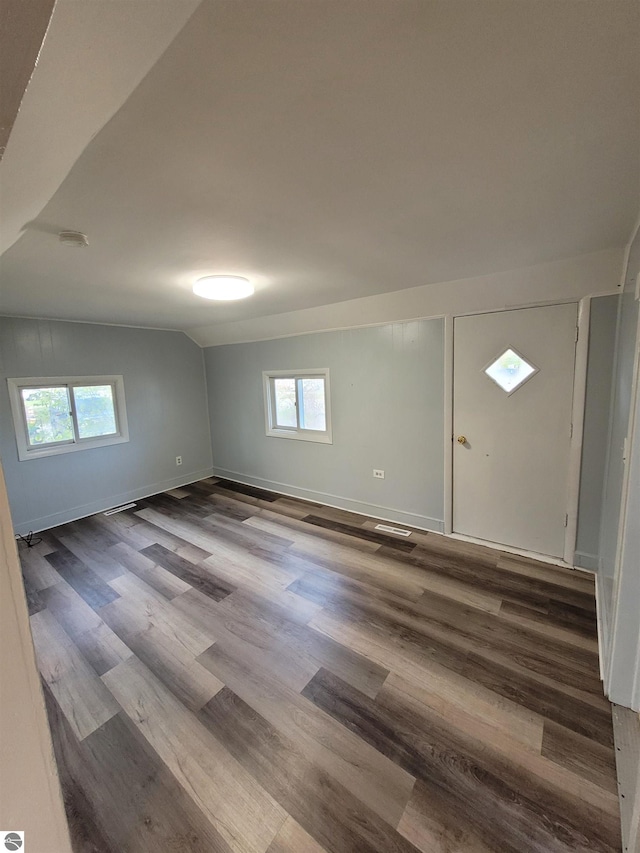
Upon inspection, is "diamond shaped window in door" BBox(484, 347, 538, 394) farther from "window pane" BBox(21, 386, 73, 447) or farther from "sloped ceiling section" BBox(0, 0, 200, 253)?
"window pane" BBox(21, 386, 73, 447)

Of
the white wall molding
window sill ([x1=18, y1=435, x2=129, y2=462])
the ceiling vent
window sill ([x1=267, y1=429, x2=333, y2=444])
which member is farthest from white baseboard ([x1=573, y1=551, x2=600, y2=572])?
window sill ([x1=18, y1=435, x2=129, y2=462])

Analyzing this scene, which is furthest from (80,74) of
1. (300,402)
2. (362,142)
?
(300,402)

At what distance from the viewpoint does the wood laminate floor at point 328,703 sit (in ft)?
4.00

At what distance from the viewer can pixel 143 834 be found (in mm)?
1197

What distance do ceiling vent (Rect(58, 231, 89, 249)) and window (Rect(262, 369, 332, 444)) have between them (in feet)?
8.44

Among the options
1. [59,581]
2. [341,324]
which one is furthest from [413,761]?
[341,324]

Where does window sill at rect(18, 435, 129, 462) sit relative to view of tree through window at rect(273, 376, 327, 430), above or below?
below

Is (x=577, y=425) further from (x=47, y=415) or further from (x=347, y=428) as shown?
(x=47, y=415)

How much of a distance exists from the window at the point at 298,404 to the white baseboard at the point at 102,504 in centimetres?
162

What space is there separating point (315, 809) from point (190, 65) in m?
2.32

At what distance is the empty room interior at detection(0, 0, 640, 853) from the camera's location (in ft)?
2.52

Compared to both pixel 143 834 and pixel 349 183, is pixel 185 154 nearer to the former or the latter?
pixel 349 183

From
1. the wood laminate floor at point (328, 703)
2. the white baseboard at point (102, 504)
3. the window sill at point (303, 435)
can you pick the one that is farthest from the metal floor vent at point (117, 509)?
the window sill at point (303, 435)

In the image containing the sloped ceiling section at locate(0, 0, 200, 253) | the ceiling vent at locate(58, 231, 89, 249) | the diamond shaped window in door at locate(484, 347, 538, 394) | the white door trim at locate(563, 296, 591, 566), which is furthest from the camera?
the diamond shaped window in door at locate(484, 347, 538, 394)
